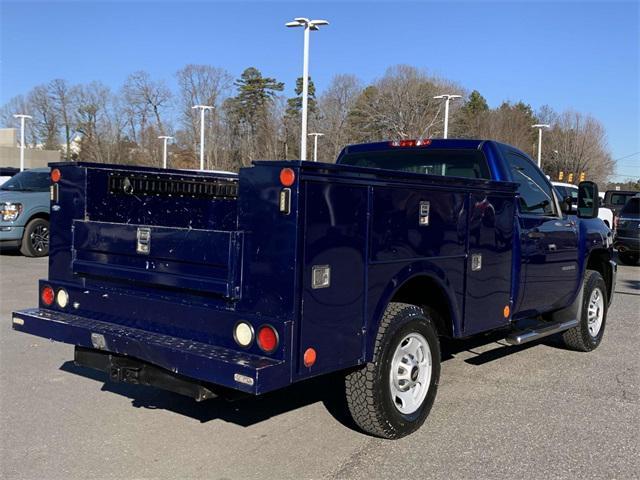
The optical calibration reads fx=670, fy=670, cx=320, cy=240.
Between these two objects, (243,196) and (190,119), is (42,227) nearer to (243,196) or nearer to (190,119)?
(243,196)

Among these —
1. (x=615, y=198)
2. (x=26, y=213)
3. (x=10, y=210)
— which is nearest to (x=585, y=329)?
(x=26, y=213)

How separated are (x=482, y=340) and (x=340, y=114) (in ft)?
139

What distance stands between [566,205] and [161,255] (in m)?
4.57

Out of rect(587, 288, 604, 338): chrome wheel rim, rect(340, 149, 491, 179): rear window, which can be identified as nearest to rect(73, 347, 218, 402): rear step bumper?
rect(340, 149, 491, 179): rear window

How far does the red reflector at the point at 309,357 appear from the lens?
3686 mm

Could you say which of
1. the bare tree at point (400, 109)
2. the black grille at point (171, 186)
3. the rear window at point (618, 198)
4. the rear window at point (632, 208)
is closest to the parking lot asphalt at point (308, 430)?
the black grille at point (171, 186)

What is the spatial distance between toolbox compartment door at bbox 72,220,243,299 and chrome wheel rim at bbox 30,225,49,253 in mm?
10992

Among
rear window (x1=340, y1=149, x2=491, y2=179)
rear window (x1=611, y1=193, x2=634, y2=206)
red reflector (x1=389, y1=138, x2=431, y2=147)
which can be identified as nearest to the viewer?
rear window (x1=340, y1=149, x2=491, y2=179)

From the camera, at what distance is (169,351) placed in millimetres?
3832

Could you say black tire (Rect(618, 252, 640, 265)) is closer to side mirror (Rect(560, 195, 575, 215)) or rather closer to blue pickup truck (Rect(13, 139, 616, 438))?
side mirror (Rect(560, 195, 575, 215))

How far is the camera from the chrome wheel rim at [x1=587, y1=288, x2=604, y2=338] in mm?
7398

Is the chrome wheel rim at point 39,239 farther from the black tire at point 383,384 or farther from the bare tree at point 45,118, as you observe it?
the bare tree at point 45,118

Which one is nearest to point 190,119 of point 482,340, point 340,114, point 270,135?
point 270,135

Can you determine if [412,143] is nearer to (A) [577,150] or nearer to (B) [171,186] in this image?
(B) [171,186]
